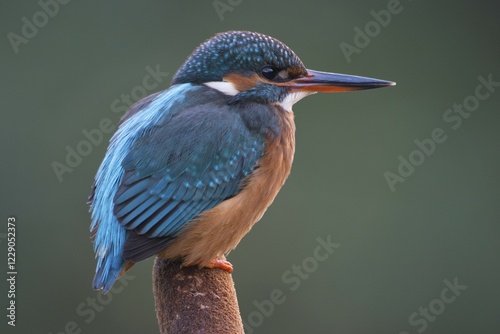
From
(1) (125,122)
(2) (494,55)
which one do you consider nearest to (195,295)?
(1) (125,122)

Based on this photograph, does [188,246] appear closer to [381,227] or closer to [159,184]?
[159,184]

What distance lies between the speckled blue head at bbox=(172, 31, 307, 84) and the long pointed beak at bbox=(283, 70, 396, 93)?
6cm

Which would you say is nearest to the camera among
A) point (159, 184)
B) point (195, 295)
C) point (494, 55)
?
point (195, 295)

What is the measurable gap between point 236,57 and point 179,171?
18.0 inches

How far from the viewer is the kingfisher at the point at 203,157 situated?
2650 mm

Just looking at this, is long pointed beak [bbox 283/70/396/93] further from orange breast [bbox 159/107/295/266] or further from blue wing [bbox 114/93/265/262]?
blue wing [bbox 114/93/265/262]

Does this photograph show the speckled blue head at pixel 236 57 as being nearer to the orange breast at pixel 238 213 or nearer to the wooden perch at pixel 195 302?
the orange breast at pixel 238 213

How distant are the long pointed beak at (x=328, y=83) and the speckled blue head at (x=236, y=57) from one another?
6cm

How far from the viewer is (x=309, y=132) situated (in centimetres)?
489

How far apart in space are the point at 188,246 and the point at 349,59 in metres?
2.52

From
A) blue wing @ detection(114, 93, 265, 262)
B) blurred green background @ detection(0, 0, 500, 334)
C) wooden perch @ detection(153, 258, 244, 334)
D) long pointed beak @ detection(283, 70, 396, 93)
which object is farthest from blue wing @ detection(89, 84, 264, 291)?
blurred green background @ detection(0, 0, 500, 334)

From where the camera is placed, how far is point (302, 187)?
4730 millimetres

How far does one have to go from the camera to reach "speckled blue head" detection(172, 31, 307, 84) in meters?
2.89

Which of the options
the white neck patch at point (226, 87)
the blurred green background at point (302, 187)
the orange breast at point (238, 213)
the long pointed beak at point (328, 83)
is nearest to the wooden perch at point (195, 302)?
the orange breast at point (238, 213)
